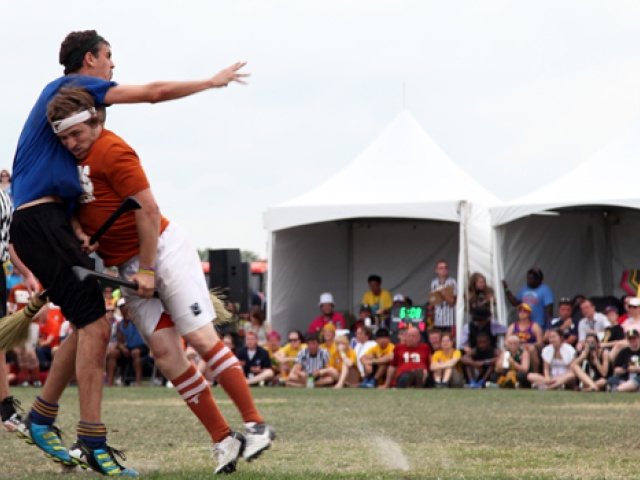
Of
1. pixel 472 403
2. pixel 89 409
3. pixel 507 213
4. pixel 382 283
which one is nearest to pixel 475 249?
pixel 507 213

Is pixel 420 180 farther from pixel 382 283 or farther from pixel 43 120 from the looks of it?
pixel 43 120

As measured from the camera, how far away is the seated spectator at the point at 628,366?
15.9m

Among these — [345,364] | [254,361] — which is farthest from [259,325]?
[345,364]

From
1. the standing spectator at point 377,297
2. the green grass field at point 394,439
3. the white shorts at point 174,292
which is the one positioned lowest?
the green grass field at point 394,439

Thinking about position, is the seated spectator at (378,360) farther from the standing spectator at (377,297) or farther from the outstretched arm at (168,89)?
Answer: the outstretched arm at (168,89)

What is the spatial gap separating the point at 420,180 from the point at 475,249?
1958 mm

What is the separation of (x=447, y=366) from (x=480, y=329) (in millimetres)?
1015

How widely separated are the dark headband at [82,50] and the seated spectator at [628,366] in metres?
11.6

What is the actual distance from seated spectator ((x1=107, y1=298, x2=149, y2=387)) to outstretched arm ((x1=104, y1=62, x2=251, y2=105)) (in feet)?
48.4

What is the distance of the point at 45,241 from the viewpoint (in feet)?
18.3

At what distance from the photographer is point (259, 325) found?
2105 centimetres

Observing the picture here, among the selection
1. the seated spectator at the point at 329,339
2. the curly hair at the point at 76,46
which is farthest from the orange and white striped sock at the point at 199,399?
the seated spectator at the point at 329,339

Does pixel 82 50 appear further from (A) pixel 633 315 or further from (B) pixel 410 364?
(B) pixel 410 364

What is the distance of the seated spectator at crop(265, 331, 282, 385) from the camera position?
63.3ft
